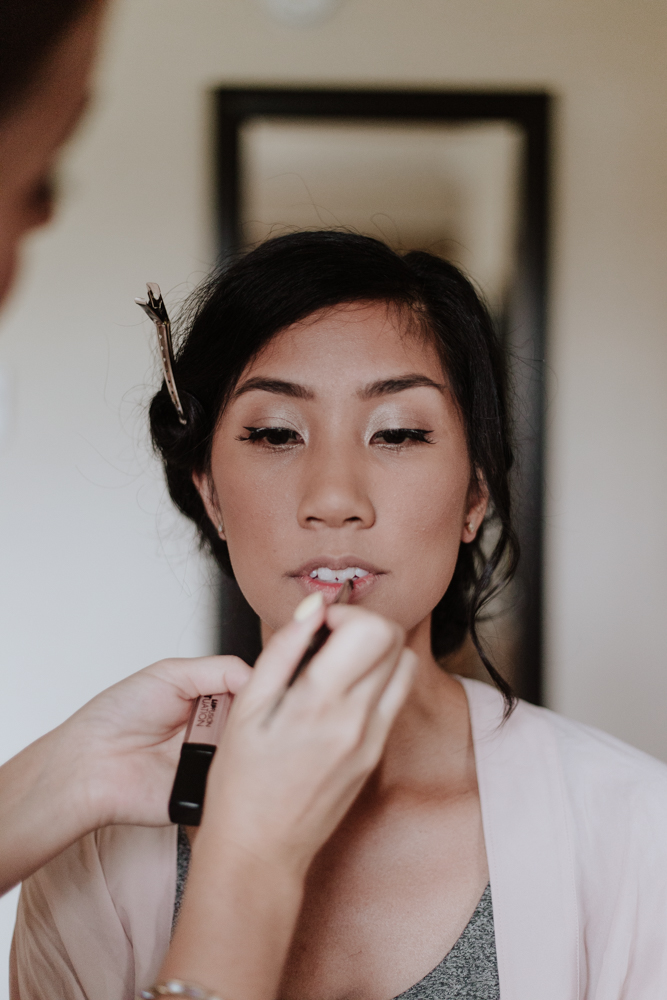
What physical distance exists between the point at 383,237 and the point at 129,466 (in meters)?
A: 0.60

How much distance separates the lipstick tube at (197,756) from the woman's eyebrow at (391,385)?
37 centimetres

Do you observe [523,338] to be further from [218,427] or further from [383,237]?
[218,427]

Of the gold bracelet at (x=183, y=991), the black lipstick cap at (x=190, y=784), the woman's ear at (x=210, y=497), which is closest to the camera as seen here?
the gold bracelet at (x=183, y=991)

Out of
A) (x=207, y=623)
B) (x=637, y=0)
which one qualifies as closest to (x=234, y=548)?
(x=207, y=623)

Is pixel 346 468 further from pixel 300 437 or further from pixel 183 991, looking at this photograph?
pixel 183 991

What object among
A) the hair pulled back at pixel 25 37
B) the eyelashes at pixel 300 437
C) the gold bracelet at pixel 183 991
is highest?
the hair pulled back at pixel 25 37

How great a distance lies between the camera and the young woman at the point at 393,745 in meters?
0.83

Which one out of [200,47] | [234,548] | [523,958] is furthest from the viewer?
[200,47]

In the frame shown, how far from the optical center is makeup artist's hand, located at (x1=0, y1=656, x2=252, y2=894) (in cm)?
72

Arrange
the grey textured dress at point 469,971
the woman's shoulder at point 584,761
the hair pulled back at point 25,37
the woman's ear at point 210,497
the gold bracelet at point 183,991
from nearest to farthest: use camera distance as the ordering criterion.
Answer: the gold bracelet at point 183,991, the grey textured dress at point 469,971, the woman's shoulder at point 584,761, the woman's ear at point 210,497, the hair pulled back at point 25,37

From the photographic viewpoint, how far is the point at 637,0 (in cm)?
128

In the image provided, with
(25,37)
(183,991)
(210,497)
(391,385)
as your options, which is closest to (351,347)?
(391,385)

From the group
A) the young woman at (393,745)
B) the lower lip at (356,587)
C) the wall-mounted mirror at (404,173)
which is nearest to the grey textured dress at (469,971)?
the young woman at (393,745)

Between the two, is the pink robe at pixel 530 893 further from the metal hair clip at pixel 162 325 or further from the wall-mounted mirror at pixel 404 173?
the wall-mounted mirror at pixel 404 173
